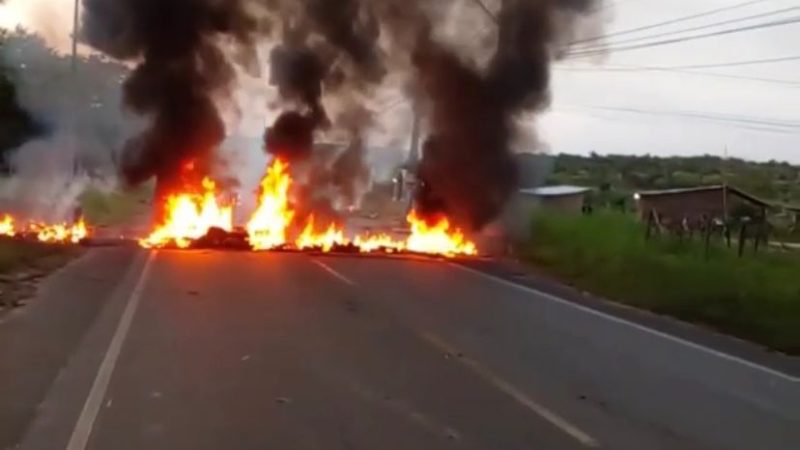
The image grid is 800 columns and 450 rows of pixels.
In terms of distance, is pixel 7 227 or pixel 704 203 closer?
pixel 7 227

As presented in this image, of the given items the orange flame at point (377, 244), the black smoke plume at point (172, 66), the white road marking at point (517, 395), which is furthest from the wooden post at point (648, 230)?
the white road marking at point (517, 395)

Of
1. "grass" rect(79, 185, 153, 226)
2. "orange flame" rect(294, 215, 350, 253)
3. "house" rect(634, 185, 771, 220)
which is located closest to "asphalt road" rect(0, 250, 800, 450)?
"orange flame" rect(294, 215, 350, 253)

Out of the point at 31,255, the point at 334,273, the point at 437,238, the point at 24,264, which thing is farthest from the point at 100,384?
the point at 437,238

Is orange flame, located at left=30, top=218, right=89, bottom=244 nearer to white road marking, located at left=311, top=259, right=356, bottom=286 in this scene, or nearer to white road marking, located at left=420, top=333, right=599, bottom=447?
white road marking, located at left=311, top=259, right=356, bottom=286

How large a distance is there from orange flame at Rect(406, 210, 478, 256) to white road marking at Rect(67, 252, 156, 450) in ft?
51.1

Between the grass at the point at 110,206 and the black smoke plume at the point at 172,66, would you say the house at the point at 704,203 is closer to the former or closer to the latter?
the black smoke plume at the point at 172,66

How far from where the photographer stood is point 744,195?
4225cm

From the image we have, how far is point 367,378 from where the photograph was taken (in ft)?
37.7

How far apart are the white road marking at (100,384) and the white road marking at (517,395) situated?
11.0ft

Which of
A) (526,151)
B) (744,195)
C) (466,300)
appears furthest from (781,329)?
(744,195)

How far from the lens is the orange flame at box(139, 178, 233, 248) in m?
34.2

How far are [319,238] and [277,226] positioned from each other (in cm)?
130

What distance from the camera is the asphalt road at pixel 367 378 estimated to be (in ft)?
29.6

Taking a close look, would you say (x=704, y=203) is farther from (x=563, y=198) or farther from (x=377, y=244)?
(x=377, y=244)
